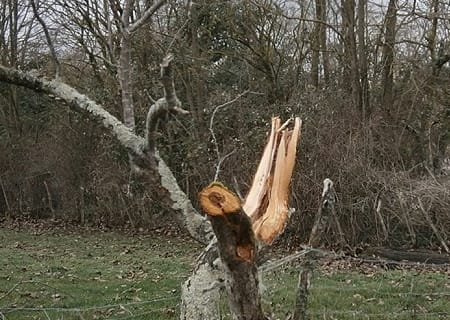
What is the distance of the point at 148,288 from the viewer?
8.14 meters

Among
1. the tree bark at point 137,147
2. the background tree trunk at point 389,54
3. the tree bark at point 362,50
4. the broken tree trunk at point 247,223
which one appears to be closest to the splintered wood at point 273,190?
the broken tree trunk at point 247,223

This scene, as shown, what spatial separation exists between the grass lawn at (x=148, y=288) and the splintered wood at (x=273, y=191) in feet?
1.86

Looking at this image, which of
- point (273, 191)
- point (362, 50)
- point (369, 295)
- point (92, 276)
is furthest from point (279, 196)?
point (362, 50)

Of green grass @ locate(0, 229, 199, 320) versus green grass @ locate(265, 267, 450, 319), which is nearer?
green grass @ locate(265, 267, 450, 319)

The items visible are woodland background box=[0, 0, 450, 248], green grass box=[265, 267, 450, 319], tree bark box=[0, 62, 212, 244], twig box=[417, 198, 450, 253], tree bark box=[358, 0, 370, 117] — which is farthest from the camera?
tree bark box=[358, 0, 370, 117]

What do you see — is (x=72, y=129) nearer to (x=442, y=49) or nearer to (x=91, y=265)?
(x=91, y=265)

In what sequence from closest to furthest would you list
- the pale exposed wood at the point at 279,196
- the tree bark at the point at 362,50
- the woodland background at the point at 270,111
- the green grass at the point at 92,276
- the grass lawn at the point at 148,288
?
the pale exposed wood at the point at 279,196, the grass lawn at the point at 148,288, the green grass at the point at 92,276, the woodland background at the point at 270,111, the tree bark at the point at 362,50

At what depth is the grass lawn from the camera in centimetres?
663

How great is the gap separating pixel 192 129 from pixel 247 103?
1.41 metres

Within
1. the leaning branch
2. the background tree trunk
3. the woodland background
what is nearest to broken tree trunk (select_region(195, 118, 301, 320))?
the leaning branch

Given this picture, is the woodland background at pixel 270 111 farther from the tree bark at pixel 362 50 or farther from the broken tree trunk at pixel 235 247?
the broken tree trunk at pixel 235 247

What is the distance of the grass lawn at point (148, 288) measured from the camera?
663 centimetres

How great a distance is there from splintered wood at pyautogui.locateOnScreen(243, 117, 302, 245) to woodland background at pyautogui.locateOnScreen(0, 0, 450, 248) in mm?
7231

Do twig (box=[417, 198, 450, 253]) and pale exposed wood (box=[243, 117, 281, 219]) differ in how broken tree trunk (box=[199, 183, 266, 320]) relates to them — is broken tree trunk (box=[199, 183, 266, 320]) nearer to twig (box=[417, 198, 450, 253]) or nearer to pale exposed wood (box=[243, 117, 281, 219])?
pale exposed wood (box=[243, 117, 281, 219])
